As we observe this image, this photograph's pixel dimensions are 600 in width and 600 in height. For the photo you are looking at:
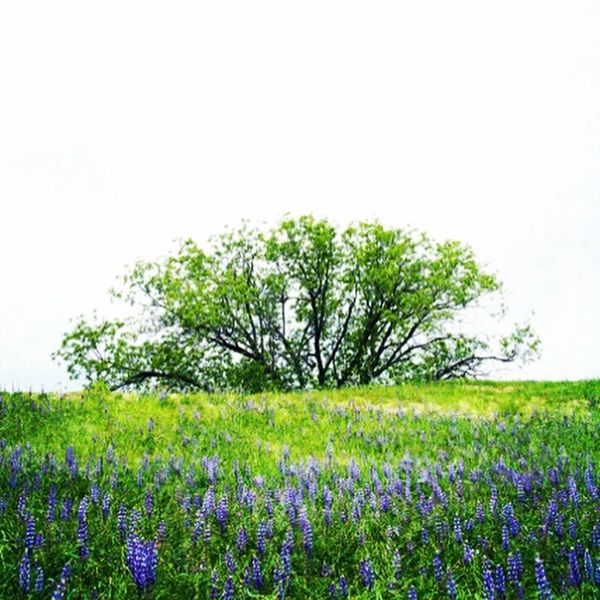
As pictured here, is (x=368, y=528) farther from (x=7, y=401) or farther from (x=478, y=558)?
(x=7, y=401)

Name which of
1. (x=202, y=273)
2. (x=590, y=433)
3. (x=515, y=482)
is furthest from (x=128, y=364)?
(x=515, y=482)

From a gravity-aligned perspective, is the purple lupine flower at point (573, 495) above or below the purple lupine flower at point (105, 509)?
below

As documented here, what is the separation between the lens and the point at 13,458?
7.92m

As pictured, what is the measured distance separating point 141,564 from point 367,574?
5.02 feet

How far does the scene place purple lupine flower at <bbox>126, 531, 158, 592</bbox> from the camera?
15.0ft

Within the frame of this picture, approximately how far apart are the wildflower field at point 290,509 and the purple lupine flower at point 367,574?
0.02 m

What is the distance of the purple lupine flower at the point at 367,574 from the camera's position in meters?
4.91

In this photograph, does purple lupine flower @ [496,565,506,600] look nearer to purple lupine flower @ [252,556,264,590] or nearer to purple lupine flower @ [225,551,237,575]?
purple lupine flower @ [252,556,264,590]

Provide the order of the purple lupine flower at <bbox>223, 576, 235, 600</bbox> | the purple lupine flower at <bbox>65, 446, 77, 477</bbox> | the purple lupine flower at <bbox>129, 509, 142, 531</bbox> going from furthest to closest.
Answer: the purple lupine flower at <bbox>65, 446, 77, 477</bbox>, the purple lupine flower at <bbox>129, 509, 142, 531</bbox>, the purple lupine flower at <bbox>223, 576, 235, 600</bbox>

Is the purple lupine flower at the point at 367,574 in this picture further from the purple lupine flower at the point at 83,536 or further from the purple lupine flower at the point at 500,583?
the purple lupine flower at the point at 83,536

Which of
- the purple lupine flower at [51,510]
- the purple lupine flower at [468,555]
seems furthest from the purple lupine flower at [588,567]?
the purple lupine flower at [51,510]

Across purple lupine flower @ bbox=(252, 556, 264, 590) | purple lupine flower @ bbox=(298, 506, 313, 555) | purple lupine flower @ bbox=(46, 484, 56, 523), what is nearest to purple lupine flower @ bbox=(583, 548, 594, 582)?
purple lupine flower @ bbox=(298, 506, 313, 555)

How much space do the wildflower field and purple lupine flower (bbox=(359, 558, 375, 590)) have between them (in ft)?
0.07

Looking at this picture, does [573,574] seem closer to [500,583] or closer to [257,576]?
[500,583]
